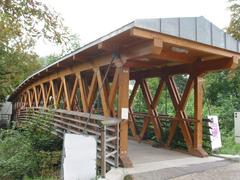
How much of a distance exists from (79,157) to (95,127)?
197cm

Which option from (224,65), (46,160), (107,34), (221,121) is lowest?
(46,160)

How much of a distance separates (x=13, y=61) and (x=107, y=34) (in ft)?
34.9

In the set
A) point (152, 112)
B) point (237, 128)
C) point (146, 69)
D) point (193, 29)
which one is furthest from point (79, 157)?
point (237, 128)

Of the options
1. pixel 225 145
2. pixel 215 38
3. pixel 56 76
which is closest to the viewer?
pixel 215 38

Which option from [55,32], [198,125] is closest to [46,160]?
[55,32]

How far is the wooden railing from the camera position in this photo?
5.07m

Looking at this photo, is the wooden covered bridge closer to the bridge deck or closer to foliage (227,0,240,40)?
the bridge deck

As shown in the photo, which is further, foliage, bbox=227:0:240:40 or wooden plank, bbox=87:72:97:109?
foliage, bbox=227:0:240:40

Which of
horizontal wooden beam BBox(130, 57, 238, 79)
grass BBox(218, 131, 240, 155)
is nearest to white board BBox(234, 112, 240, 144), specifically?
grass BBox(218, 131, 240, 155)

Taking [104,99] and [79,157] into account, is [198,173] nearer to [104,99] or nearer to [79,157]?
[79,157]

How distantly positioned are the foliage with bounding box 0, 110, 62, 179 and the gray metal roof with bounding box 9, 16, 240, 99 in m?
2.86

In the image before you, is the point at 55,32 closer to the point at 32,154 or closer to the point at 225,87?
the point at 32,154

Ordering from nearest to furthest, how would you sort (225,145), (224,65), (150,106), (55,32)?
1. (55,32)
2. (224,65)
3. (225,145)
4. (150,106)

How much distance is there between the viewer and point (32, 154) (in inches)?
277
